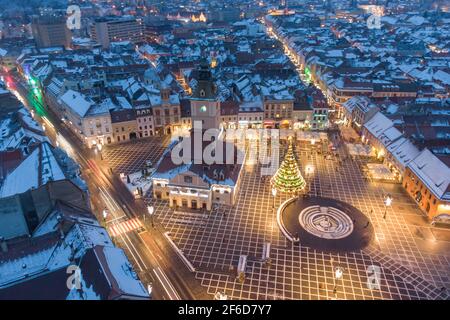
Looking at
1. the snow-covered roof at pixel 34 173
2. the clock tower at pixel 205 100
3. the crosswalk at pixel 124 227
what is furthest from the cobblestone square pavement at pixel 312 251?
the snow-covered roof at pixel 34 173

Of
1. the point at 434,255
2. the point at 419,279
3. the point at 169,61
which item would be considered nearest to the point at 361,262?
the point at 419,279

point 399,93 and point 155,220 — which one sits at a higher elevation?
point 399,93

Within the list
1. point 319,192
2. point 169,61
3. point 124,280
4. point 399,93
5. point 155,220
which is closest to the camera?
point 124,280

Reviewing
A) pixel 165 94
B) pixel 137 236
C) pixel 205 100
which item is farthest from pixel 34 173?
pixel 165 94

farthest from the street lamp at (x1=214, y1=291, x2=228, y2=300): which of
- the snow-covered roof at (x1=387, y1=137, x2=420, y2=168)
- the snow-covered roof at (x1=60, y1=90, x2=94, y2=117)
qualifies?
the snow-covered roof at (x1=60, y1=90, x2=94, y2=117)

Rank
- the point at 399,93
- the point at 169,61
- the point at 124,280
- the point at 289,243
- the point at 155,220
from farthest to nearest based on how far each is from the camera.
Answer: the point at 169,61, the point at 399,93, the point at 155,220, the point at 289,243, the point at 124,280

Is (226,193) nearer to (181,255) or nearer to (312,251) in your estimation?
(181,255)
